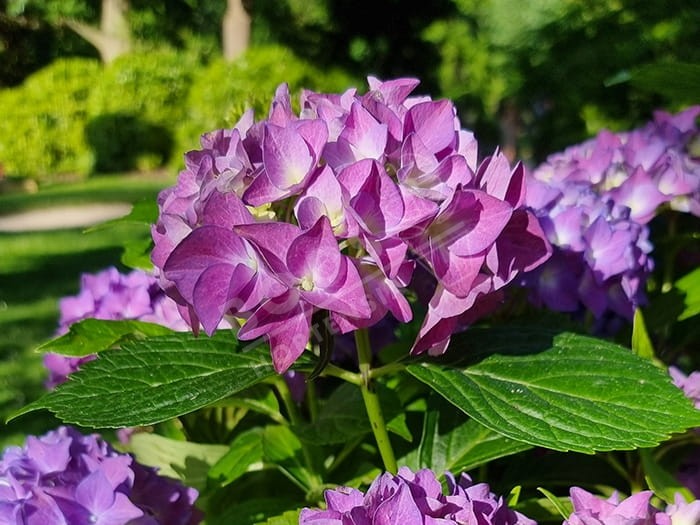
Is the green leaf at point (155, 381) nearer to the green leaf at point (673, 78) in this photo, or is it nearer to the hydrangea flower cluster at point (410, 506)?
the hydrangea flower cluster at point (410, 506)

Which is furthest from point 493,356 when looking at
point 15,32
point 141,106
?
Answer: point 15,32

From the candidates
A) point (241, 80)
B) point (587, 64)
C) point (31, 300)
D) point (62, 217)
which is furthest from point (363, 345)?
point (241, 80)

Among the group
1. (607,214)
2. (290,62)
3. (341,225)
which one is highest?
(341,225)

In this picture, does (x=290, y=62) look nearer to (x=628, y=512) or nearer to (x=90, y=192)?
(x=90, y=192)

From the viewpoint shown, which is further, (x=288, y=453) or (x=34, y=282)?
(x=34, y=282)

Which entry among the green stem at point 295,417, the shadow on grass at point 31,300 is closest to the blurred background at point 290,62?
the shadow on grass at point 31,300

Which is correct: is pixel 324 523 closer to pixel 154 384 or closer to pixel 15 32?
pixel 154 384
